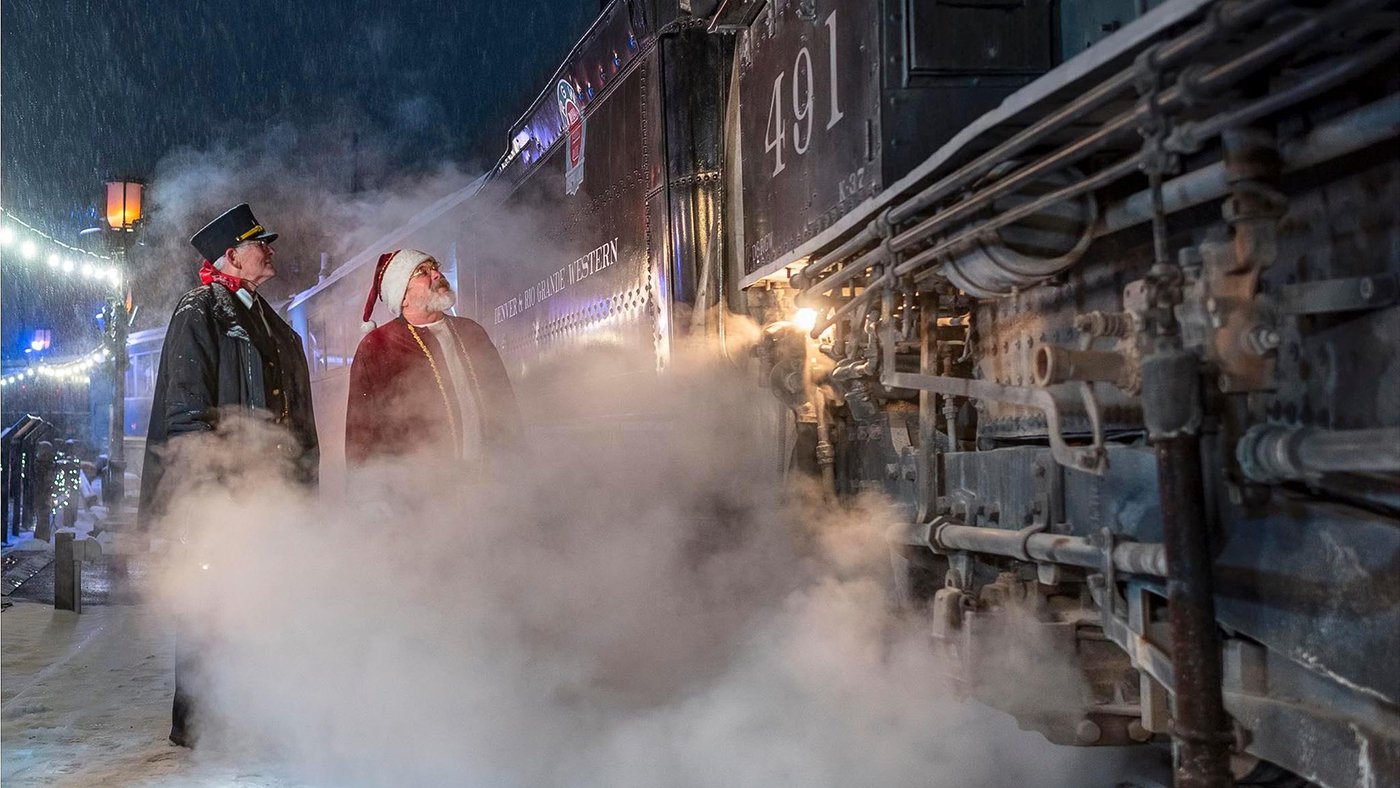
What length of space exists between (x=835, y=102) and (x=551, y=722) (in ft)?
8.09

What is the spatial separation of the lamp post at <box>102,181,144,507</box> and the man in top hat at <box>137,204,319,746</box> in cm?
766

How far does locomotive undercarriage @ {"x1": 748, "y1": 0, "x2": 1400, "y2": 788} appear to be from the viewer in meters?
1.77

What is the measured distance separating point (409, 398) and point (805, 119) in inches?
83.5

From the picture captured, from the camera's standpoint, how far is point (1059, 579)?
2.73 metres

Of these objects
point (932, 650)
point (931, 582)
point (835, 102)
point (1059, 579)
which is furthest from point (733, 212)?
point (1059, 579)

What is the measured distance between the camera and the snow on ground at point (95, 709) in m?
3.72

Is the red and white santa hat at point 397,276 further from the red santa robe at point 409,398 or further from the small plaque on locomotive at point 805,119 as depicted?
the small plaque on locomotive at point 805,119

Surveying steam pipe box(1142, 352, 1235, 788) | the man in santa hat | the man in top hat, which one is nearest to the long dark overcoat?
the man in top hat

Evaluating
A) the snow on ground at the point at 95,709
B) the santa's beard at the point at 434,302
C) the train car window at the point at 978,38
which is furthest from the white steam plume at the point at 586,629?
the train car window at the point at 978,38

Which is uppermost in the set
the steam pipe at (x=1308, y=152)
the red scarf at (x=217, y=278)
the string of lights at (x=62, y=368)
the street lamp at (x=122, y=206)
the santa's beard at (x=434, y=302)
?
the street lamp at (x=122, y=206)

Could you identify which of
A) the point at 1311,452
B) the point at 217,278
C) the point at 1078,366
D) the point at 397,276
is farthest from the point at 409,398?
the point at 1311,452

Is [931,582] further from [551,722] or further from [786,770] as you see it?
[551,722]

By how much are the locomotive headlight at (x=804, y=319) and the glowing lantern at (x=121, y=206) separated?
920cm

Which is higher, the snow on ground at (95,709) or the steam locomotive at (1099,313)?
the steam locomotive at (1099,313)
